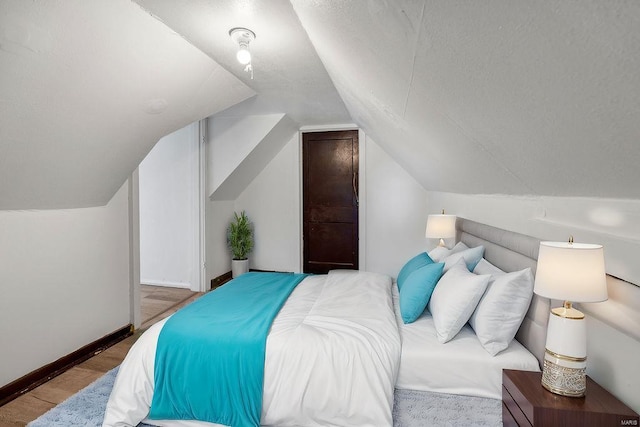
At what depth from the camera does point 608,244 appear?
121cm

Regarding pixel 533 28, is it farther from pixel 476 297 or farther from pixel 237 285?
pixel 237 285

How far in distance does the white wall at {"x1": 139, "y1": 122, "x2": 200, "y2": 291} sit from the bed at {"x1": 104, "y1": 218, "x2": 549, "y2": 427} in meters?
2.68

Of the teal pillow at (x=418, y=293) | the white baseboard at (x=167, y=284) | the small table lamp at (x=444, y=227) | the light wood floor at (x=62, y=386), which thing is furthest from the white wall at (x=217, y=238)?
the teal pillow at (x=418, y=293)

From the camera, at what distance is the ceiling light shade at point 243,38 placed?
6.46ft

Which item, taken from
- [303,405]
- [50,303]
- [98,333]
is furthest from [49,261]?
[303,405]

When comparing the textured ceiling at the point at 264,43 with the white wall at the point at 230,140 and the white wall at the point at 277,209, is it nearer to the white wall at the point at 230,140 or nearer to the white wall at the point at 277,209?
the white wall at the point at 230,140

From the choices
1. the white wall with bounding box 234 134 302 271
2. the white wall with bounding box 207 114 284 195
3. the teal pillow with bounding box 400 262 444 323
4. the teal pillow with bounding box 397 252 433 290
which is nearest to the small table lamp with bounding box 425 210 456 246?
the teal pillow with bounding box 397 252 433 290

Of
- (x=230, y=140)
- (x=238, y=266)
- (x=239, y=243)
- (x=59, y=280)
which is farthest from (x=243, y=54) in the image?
(x=238, y=266)

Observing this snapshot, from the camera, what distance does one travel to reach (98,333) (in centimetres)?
287

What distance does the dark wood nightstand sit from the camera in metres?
1.13

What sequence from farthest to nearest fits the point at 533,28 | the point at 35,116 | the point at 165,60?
the point at 165,60, the point at 35,116, the point at 533,28

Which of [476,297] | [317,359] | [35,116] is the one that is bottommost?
[317,359]

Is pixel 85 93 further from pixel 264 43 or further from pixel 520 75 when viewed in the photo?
pixel 520 75

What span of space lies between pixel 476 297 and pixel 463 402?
0.52 meters
